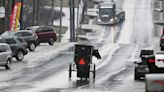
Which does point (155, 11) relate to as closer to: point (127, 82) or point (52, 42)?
point (52, 42)

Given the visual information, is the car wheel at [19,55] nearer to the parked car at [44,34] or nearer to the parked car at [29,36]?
the parked car at [29,36]

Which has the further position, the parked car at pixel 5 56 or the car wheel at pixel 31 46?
the car wheel at pixel 31 46

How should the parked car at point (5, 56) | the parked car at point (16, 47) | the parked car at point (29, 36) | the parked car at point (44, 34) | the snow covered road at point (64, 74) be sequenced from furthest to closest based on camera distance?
1. the parked car at point (44, 34)
2. the parked car at point (29, 36)
3. the parked car at point (16, 47)
4. the parked car at point (5, 56)
5. the snow covered road at point (64, 74)

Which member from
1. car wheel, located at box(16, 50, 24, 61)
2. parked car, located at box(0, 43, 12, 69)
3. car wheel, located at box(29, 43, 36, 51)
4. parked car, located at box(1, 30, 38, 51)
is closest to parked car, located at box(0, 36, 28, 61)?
car wheel, located at box(16, 50, 24, 61)

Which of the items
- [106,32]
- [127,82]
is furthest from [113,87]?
[106,32]

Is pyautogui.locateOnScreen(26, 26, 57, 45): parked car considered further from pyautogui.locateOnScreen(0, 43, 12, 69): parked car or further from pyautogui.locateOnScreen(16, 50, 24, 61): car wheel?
pyautogui.locateOnScreen(0, 43, 12, 69): parked car

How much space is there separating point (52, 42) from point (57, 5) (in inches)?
2728

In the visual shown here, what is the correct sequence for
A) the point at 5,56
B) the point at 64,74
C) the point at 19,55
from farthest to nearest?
1. the point at 19,55
2. the point at 5,56
3. the point at 64,74

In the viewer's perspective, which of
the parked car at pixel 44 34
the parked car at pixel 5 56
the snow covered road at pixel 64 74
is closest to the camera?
the snow covered road at pixel 64 74

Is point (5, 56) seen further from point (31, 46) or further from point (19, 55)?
point (31, 46)

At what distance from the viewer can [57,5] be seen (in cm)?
13062

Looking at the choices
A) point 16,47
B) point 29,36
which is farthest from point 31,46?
point 16,47

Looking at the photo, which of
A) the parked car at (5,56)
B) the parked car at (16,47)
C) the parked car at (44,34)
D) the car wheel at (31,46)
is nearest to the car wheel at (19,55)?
the parked car at (16,47)

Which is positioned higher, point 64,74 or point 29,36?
point 29,36
